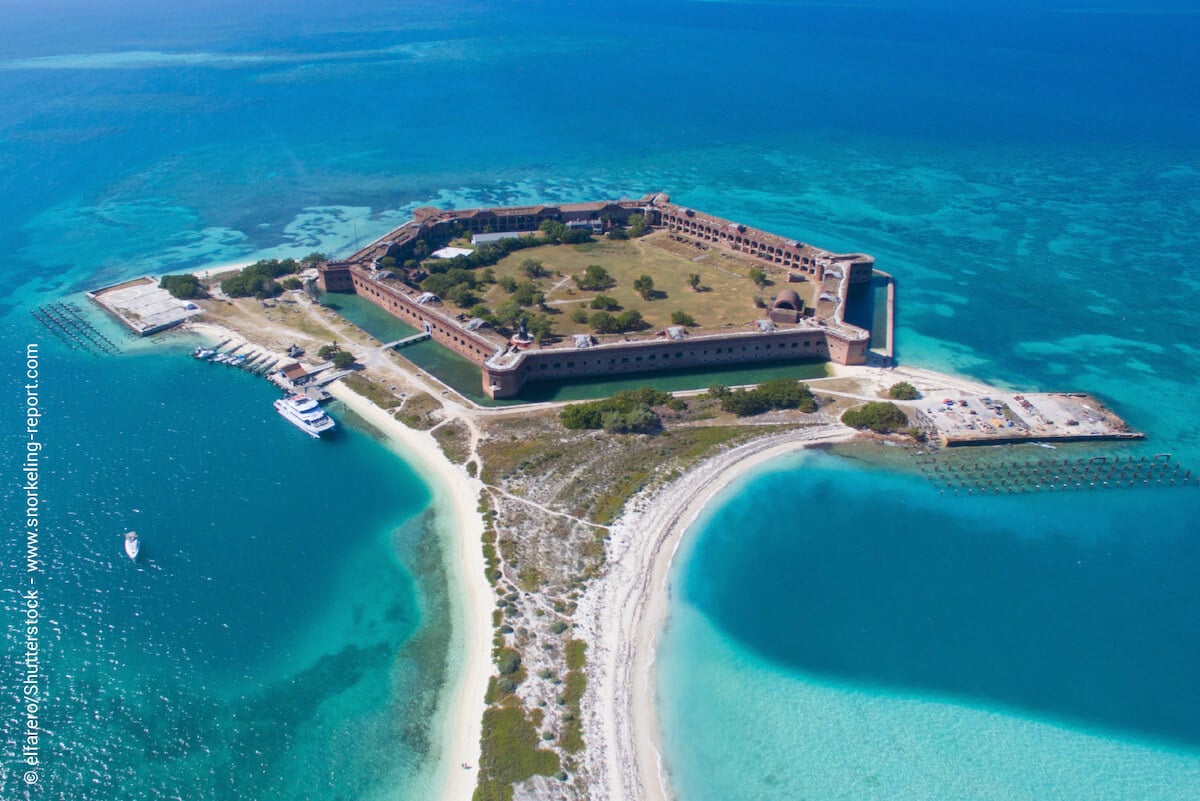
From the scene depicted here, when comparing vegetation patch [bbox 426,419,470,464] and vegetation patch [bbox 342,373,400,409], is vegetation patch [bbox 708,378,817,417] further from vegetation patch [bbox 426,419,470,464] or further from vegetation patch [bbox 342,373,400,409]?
vegetation patch [bbox 342,373,400,409]

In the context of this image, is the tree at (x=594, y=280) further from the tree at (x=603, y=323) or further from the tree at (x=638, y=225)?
the tree at (x=638, y=225)

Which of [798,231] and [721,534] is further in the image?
[798,231]

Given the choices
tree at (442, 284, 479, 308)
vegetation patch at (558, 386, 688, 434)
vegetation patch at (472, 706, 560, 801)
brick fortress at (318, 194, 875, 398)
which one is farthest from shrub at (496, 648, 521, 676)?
tree at (442, 284, 479, 308)

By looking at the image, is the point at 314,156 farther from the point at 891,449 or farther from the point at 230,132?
the point at 891,449

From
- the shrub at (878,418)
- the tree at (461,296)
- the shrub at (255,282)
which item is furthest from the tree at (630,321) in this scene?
the shrub at (255,282)

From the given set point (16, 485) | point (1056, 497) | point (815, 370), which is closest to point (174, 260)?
point (16, 485)
